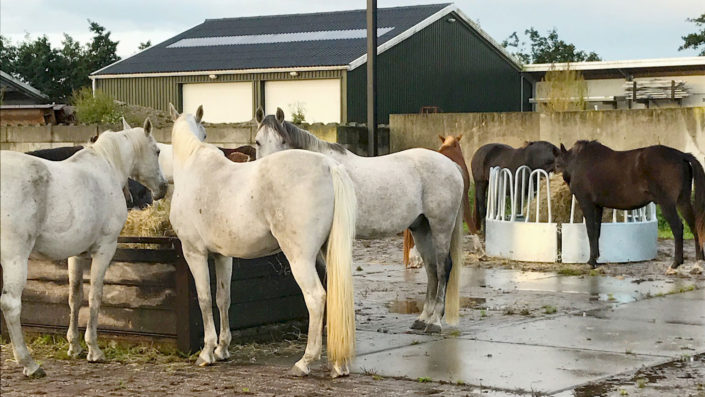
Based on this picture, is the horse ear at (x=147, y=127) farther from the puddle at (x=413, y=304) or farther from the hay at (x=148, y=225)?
the puddle at (x=413, y=304)

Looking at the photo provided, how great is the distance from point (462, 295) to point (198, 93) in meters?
24.6

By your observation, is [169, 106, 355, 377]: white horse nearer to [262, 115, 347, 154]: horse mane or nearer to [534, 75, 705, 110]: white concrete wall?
[262, 115, 347, 154]: horse mane

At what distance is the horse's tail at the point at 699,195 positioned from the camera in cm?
1199

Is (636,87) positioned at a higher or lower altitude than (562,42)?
lower

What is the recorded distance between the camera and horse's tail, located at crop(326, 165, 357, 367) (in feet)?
21.0

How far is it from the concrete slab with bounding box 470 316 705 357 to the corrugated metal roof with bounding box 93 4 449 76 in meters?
22.7

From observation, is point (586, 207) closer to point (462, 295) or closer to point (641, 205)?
point (641, 205)

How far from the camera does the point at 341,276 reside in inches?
255

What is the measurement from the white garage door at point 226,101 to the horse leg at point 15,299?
1025 inches

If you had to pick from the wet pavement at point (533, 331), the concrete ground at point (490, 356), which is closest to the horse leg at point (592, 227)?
the wet pavement at point (533, 331)

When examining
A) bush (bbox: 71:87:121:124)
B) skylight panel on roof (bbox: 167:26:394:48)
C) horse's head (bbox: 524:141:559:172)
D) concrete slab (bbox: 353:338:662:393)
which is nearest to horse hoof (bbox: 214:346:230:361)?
concrete slab (bbox: 353:338:662:393)

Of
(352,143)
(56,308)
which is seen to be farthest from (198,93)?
(56,308)

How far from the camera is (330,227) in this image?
660 centimetres

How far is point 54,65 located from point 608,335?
1702 inches
